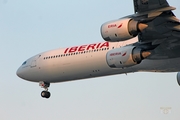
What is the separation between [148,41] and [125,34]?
9.37 feet

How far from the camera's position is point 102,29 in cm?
2844

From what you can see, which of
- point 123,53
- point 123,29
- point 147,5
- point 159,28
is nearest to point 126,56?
point 123,53

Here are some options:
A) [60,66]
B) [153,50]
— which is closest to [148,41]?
[153,50]

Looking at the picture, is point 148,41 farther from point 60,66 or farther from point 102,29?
point 60,66

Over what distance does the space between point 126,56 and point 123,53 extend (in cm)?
32

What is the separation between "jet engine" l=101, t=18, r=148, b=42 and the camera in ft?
90.7

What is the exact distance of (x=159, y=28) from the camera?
28734 mm

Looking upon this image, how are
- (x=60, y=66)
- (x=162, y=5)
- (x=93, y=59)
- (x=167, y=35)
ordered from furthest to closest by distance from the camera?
(x=60, y=66) < (x=93, y=59) < (x=167, y=35) < (x=162, y=5)

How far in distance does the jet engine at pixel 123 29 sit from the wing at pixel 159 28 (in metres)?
0.34

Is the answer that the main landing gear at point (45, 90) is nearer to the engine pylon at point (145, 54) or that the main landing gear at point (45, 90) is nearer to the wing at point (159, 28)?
the wing at point (159, 28)

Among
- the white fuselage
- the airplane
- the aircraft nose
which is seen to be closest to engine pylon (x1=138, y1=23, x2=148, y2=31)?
the airplane

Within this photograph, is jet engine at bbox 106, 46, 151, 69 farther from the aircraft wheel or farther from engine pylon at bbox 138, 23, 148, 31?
the aircraft wheel

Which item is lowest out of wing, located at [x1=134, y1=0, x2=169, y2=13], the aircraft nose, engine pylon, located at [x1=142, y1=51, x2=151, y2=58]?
engine pylon, located at [x1=142, y1=51, x2=151, y2=58]

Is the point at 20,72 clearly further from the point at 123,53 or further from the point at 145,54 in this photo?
the point at 145,54
